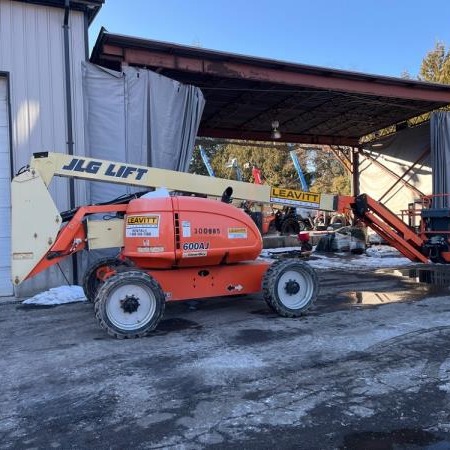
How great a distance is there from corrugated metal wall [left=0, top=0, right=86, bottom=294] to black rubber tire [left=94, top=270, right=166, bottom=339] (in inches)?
159

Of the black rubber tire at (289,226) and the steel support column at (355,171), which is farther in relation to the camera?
the black rubber tire at (289,226)

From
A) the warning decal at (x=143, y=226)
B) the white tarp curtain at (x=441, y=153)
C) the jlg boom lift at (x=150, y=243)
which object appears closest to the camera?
the jlg boom lift at (x=150, y=243)

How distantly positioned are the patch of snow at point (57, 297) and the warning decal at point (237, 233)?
3406 mm

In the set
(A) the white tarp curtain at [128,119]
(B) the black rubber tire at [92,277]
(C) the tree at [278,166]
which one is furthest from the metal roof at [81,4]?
(C) the tree at [278,166]

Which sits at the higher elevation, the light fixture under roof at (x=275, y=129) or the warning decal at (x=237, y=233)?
Answer: the light fixture under roof at (x=275, y=129)

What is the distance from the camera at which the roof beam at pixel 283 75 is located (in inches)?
421

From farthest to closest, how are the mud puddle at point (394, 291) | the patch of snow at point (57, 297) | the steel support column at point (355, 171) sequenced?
the steel support column at point (355, 171) < the patch of snow at point (57, 297) < the mud puddle at point (394, 291)

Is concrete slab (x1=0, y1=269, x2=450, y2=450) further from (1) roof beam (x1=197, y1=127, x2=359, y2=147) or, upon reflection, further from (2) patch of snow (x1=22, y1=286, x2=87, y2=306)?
(1) roof beam (x1=197, y1=127, x2=359, y2=147)

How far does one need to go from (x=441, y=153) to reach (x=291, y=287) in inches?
416

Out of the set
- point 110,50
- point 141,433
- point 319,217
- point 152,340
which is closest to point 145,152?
point 110,50

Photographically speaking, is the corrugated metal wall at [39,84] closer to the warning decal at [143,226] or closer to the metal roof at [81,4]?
the metal roof at [81,4]

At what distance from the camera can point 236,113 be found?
56.9ft

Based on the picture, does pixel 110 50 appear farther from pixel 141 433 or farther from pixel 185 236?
pixel 141 433


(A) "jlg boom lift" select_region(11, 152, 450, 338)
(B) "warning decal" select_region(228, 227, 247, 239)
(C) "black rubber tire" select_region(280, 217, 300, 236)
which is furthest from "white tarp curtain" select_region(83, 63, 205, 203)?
(C) "black rubber tire" select_region(280, 217, 300, 236)
